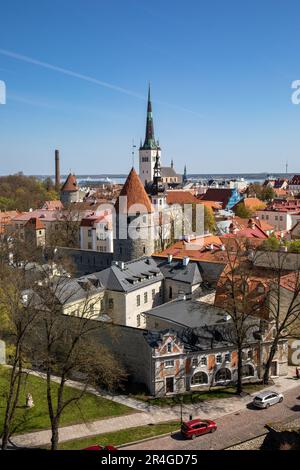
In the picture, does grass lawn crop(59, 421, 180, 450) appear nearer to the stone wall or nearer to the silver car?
the silver car

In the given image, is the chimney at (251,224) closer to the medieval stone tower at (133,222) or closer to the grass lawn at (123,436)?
the medieval stone tower at (133,222)

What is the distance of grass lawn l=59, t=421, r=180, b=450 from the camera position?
2031 centimetres

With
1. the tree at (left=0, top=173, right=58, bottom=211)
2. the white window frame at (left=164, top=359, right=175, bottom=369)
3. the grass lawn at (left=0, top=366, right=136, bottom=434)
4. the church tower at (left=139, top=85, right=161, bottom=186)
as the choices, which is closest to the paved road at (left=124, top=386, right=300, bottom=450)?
the grass lawn at (left=0, top=366, right=136, bottom=434)

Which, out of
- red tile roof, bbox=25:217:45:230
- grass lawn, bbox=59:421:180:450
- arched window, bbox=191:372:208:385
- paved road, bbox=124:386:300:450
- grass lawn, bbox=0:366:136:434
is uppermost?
red tile roof, bbox=25:217:45:230

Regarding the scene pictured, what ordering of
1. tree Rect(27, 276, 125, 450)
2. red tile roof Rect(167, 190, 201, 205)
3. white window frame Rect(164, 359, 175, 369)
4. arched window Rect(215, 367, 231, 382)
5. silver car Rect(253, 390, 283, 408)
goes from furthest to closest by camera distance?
red tile roof Rect(167, 190, 201, 205), arched window Rect(215, 367, 231, 382), white window frame Rect(164, 359, 175, 369), silver car Rect(253, 390, 283, 408), tree Rect(27, 276, 125, 450)

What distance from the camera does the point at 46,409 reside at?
24031mm

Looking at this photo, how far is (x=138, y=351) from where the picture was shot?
26.9 meters

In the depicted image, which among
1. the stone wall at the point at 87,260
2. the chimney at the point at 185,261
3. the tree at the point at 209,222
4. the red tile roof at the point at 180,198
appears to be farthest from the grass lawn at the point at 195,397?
the red tile roof at the point at 180,198

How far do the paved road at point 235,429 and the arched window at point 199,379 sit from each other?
3.17m

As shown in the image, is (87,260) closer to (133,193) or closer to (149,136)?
(133,193)

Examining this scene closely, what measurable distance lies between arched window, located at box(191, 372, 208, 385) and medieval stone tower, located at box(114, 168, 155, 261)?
56.7 ft
